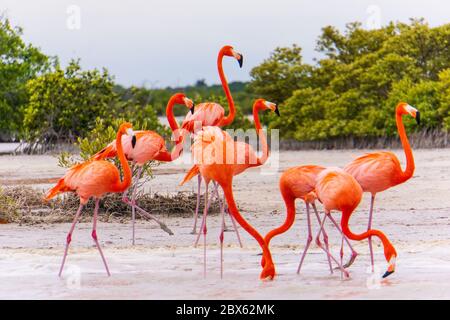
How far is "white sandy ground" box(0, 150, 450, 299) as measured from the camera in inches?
271

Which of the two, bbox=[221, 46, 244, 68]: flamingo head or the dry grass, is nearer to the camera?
bbox=[221, 46, 244, 68]: flamingo head

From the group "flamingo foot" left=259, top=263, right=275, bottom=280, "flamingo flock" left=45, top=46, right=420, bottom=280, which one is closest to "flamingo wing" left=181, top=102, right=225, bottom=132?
"flamingo flock" left=45, top=46, right=420, bottom=280

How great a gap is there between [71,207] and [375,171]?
4945 mm

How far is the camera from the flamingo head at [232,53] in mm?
9305

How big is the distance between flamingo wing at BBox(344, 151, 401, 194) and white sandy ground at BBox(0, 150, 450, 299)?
69 cm

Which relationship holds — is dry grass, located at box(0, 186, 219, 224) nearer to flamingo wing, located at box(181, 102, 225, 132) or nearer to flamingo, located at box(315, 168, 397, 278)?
flamingo wing, located at box(181, 102, 225, 132)

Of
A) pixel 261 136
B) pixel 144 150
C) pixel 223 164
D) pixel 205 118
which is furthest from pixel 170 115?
pixel 223 164

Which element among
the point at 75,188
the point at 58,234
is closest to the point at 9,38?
the point at 58,234

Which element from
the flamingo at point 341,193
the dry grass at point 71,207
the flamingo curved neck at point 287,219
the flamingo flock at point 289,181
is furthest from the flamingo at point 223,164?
the dry grass at point 71,207

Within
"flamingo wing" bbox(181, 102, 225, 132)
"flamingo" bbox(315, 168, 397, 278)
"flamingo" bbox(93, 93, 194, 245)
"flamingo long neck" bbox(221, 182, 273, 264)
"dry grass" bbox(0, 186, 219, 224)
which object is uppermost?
"flamingo wing" bbox(181, 102, 225, 132)

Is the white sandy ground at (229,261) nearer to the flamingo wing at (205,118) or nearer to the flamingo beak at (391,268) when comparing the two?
the flamingo beak at (391,268)

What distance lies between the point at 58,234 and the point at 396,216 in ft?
12.9

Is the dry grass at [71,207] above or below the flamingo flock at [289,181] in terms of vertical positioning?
below

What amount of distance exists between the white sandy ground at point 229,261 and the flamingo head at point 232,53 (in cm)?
181
